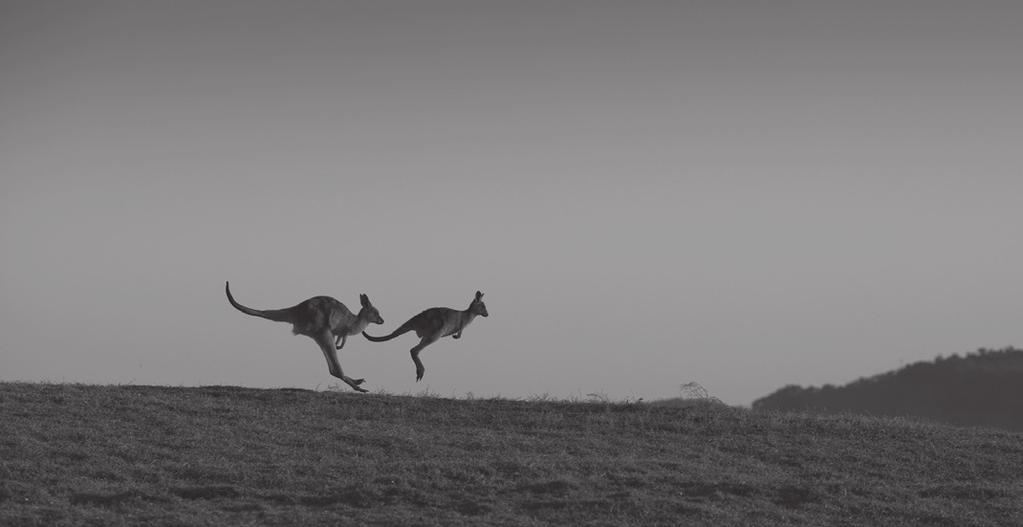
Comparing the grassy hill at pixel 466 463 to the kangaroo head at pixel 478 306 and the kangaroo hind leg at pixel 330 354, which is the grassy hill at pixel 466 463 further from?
the kangaroo head at pixel 478 306

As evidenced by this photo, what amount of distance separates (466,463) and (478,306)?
6.45 meters

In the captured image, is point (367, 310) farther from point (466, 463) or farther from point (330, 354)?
point (466, 463)

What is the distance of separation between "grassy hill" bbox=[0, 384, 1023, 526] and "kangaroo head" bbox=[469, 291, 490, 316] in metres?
2.58

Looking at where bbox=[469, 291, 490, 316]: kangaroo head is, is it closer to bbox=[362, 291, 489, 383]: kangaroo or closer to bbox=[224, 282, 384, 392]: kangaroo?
bbox=[362, 291, 489, 383]: kangaroo

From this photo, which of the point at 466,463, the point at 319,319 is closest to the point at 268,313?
the point at 319,319

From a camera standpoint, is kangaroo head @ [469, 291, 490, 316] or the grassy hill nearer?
the grassy hill

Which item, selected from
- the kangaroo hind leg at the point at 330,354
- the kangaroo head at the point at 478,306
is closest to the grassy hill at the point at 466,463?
the kangaroo hind leg at the point at 330,354

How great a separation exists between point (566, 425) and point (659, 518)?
456cm

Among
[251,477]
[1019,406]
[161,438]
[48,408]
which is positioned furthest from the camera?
[1019,406]

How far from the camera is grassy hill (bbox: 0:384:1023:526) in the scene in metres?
11.6

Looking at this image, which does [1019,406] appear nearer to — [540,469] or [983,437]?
[983,437]

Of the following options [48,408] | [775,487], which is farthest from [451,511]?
[48,408]

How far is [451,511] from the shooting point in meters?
11.5

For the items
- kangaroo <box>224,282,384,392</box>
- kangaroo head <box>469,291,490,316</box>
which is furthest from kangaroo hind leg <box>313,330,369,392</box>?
kangaroo head <box>469,291,490,316</box>
